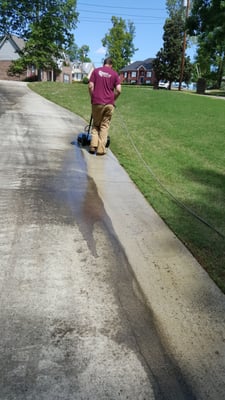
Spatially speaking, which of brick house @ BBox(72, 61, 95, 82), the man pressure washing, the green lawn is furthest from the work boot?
brick house @ BBox(72, 61, 95, 82)

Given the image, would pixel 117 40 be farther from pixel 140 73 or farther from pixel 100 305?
pixel 100 305

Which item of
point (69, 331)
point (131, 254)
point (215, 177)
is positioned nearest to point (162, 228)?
point (131, 254)

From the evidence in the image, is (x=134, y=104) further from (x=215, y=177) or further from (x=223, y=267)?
(x=223, y=267)

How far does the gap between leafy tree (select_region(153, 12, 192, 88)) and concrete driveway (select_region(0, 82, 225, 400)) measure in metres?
44.0

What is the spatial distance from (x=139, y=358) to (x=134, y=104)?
14322mm

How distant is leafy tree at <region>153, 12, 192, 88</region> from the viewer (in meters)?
44.9

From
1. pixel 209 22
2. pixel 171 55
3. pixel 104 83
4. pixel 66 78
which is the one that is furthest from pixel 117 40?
pixel 104 83

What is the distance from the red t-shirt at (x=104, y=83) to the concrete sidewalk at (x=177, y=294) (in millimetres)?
3013

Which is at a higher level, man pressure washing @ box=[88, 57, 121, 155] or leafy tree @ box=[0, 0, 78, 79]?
leafy tree @ box=[0, 0, 78, 79]

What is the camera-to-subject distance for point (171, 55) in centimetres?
4497

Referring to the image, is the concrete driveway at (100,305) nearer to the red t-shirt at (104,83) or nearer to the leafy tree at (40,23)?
the red t-shirt at (104,83)

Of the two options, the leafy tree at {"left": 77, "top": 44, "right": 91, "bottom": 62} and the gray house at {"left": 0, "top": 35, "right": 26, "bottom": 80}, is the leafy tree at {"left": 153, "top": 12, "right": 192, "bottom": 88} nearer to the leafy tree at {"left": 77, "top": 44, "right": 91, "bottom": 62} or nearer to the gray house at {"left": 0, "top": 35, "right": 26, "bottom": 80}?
the gray house at {"left": 0, "top": 35, "right": 26, "bottom": 80}

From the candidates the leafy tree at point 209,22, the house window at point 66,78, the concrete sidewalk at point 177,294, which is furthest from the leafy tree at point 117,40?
the concrete sidewalk at point 177,294

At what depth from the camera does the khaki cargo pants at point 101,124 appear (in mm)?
7094
